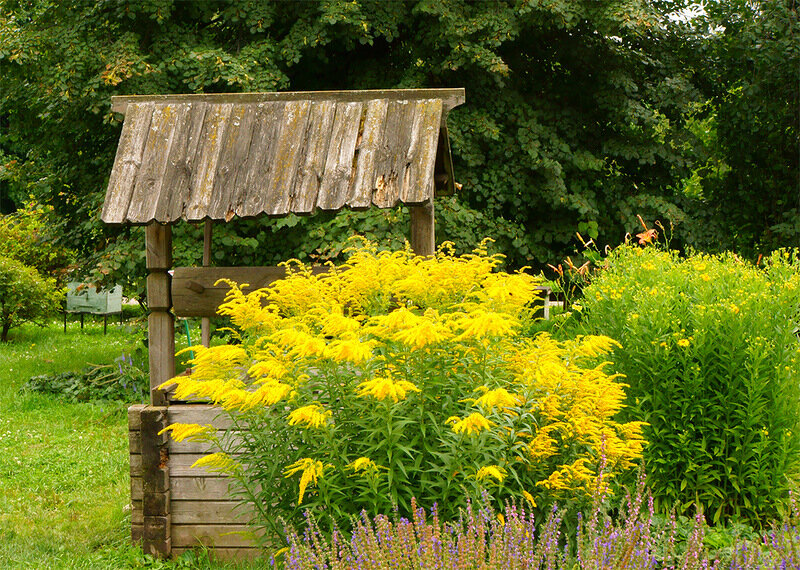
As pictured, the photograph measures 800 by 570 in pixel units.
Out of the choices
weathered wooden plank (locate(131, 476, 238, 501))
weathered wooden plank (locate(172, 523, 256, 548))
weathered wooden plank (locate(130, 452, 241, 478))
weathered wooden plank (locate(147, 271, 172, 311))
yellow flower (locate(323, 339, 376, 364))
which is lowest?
weathered wooden plank (locate(172, 523, 256, 548))

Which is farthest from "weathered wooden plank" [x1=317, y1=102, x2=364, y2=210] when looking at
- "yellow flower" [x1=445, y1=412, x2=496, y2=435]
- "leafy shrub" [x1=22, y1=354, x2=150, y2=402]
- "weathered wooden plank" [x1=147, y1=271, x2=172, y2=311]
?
"leafy shrub" [x1=22, y1=354, x2=150, y2=402]

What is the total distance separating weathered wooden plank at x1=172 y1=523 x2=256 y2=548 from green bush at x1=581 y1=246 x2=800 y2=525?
2.31 m

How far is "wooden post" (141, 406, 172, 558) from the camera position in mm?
4574

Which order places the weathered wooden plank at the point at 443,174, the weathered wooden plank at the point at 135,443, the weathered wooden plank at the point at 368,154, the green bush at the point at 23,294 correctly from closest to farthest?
the weathered wooden plank at the point at 135,443 → the weathered wooden plank at the point at 368,154 → the weathered wooden plank at the point at 443,174 → the green bush at the point at 23,294

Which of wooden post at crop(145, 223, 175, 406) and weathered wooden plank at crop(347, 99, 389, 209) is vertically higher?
weathered wooden plank at crop(347, 99, 389, 209)

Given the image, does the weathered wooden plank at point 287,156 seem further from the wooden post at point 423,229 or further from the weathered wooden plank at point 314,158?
the wooden post at point 423,229

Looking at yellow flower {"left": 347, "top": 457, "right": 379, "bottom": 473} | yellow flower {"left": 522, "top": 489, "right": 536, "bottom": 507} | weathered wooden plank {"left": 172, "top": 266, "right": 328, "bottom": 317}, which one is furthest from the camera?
weathered wooden plank {"left": 172, "top": 266, "right": 328, "bottom": 317}

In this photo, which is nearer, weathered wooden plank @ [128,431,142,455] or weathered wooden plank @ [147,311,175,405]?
→ weathered wooden plank @ [128,431,142,455]

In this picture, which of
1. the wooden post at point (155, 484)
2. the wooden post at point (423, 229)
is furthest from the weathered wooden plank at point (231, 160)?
the wooden post at point (155, 484)

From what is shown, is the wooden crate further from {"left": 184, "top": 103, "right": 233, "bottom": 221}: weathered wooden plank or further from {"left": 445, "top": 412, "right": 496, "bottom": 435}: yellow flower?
{"left": 445, "top": 412, "right": 496, "bottom": 435}: yellow flower

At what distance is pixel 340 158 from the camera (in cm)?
504

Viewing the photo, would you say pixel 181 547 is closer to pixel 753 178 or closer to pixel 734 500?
pixel 734 500

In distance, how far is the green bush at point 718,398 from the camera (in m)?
4.46

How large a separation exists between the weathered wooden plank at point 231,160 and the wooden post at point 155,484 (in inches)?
48.2
